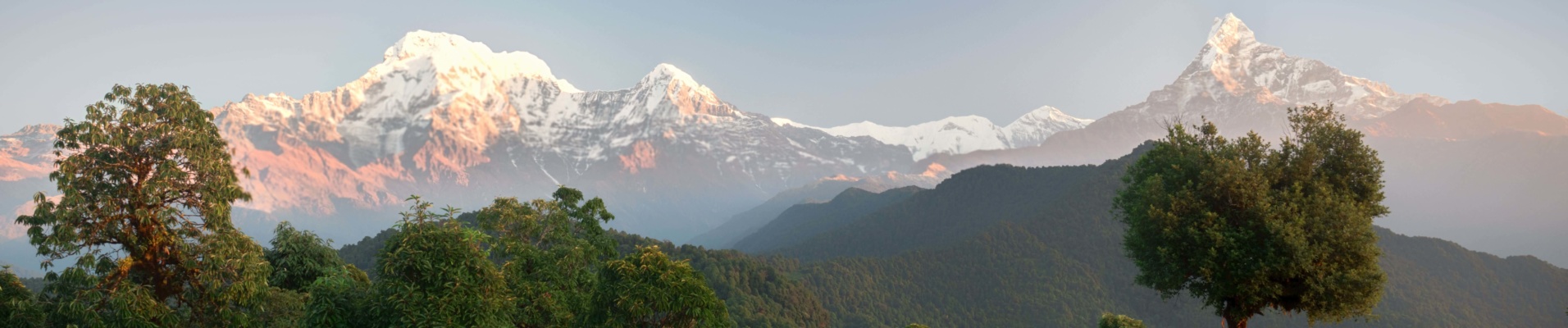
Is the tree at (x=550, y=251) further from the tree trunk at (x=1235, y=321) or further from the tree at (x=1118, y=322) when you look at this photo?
the tree at (x=1118, y=322)

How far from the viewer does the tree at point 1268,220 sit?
88.5ft

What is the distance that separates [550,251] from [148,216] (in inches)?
572

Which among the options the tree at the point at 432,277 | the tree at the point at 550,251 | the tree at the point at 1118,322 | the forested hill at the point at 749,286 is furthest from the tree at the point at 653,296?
the forested hill at the point at 749,286

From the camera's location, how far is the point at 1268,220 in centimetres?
2692

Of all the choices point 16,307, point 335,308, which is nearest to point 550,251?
point 335,308

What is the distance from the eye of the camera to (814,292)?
189625mm

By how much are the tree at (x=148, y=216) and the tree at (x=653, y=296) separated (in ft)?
34.6

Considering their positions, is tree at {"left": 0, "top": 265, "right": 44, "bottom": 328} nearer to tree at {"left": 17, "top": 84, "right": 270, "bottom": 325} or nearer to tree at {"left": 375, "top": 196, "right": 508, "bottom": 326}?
tree at {"left": 17, "top": 84, "right": 270, "bottom": 325}

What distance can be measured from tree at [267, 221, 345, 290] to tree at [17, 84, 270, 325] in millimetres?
4206

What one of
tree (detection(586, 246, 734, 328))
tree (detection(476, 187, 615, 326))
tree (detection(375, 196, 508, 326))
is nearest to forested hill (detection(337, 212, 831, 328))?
tree (detection(476, 187, 615, 326))

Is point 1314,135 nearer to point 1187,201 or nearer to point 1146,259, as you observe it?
point 1187,201

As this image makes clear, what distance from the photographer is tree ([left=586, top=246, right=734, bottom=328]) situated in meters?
24.9

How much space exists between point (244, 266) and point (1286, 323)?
203 metres

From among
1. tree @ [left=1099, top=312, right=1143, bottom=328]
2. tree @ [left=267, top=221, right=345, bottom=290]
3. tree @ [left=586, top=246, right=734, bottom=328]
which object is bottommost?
tree @ [left=1099, top=312, right=1143, bottom=328]
